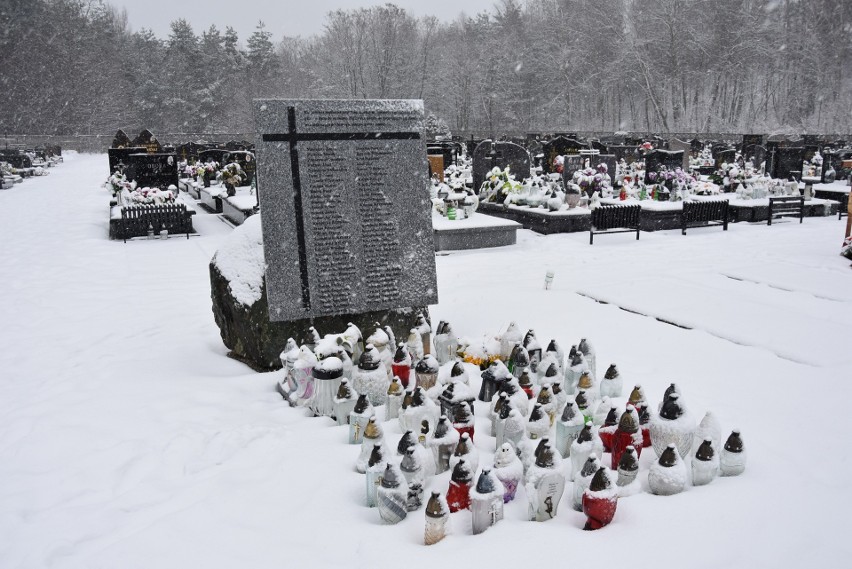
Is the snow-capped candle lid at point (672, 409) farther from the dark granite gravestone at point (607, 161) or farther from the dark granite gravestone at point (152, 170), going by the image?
the dark granite gravestone at point (152, 170)

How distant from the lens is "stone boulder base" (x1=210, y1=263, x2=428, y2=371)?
5.97m

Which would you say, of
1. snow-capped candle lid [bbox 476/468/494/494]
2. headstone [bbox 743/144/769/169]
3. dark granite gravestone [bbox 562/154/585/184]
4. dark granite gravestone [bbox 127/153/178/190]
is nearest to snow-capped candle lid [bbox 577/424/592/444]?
snow-capped candle lid [bbox 476/468/494/494]

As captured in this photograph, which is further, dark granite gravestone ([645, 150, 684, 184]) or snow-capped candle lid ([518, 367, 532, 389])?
dark granite gravestone ([645, 150, 684, 184])

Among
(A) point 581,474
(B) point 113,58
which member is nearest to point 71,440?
(A) point 581,474

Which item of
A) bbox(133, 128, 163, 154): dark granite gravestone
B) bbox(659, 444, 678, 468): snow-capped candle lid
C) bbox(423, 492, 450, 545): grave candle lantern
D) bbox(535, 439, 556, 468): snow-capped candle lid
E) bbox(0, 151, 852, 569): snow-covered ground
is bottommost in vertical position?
bbox(0, 151, 852, 569): snow-covered ground

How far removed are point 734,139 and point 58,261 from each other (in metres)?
38.5

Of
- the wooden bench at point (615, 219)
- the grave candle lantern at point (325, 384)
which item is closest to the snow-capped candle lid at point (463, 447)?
the grave candle lantern at point (325, 384)

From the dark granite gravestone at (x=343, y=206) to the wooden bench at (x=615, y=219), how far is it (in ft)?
26.3

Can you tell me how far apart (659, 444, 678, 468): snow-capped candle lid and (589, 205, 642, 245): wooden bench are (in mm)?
10200

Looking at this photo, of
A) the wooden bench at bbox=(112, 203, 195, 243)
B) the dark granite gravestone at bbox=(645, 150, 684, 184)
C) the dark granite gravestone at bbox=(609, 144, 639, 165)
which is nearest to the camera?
the wooden bench at bbox=(112, 203, 195, 243)

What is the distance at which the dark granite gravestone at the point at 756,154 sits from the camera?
2370 centimetres

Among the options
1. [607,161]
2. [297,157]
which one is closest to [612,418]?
[297,157]

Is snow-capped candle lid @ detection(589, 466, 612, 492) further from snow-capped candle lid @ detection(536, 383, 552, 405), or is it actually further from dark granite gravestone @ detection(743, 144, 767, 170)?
dark granite gravestone @ detection(743, 144, 767, 170)

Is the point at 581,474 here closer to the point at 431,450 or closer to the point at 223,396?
the point at 431,450
